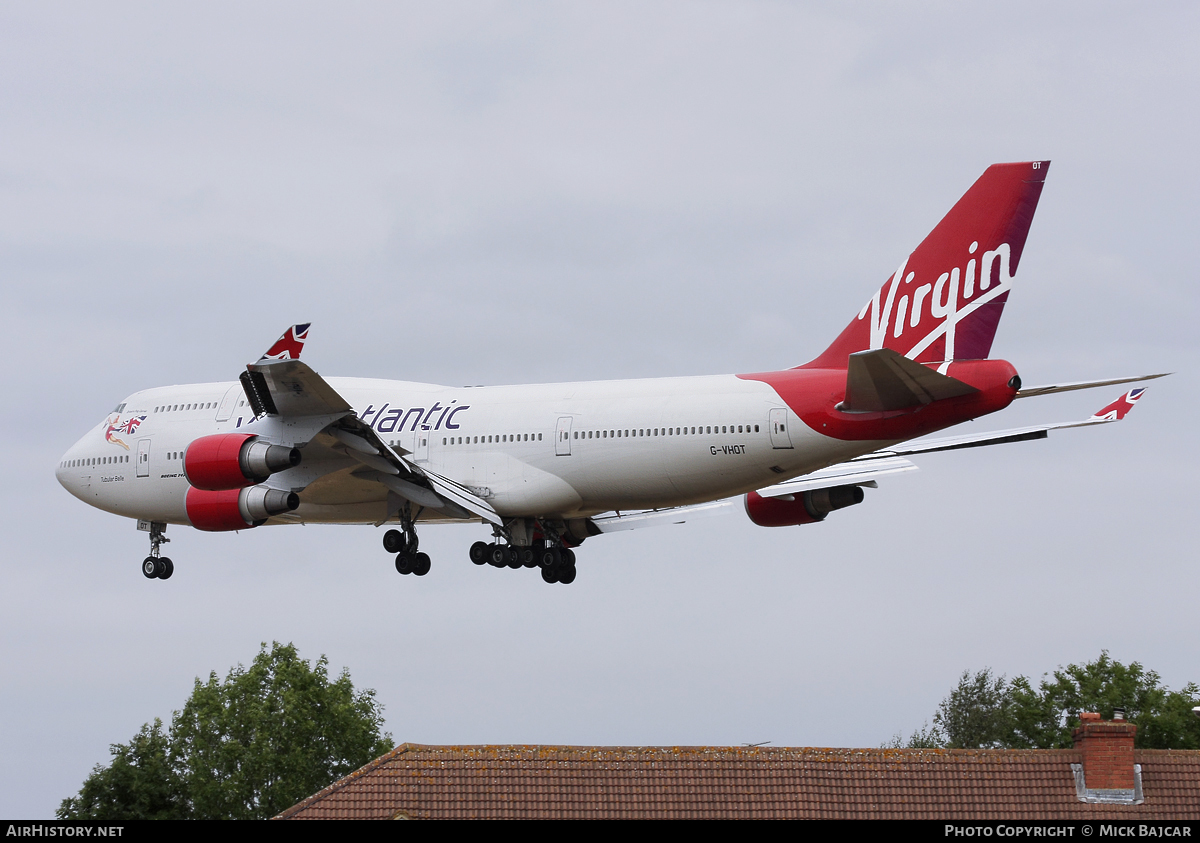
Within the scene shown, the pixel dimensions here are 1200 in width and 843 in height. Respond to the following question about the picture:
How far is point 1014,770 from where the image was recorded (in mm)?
36344

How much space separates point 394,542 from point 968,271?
45.1 feet

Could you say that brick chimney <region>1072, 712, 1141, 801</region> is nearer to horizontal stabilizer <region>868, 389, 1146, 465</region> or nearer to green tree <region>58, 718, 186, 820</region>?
horizontal stabilizer <region>868, 389, 1146, 465</region>

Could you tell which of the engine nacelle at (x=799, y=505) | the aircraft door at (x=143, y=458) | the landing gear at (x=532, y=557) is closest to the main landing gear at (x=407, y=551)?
the landing gear at (x=532, y=557)

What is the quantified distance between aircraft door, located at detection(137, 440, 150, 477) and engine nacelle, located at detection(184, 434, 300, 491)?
574 cm

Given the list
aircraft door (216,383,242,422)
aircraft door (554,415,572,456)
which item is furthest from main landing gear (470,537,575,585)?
aircraft door (216,383,242,422)

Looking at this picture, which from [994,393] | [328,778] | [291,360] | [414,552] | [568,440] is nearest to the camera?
[994,393]

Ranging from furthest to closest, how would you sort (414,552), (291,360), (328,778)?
(328,778) → (414,552) → (291,360)

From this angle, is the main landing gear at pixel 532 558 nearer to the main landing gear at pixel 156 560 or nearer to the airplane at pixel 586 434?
the airplane at pixel 586 434

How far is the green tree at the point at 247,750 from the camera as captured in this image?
197ft

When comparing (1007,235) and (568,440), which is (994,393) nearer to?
(1007,235)

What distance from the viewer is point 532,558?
37.7 meters

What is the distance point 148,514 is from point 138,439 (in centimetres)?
177

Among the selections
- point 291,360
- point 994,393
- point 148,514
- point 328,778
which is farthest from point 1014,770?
point 328,778

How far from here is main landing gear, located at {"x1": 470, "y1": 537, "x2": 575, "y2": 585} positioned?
37531 mm
